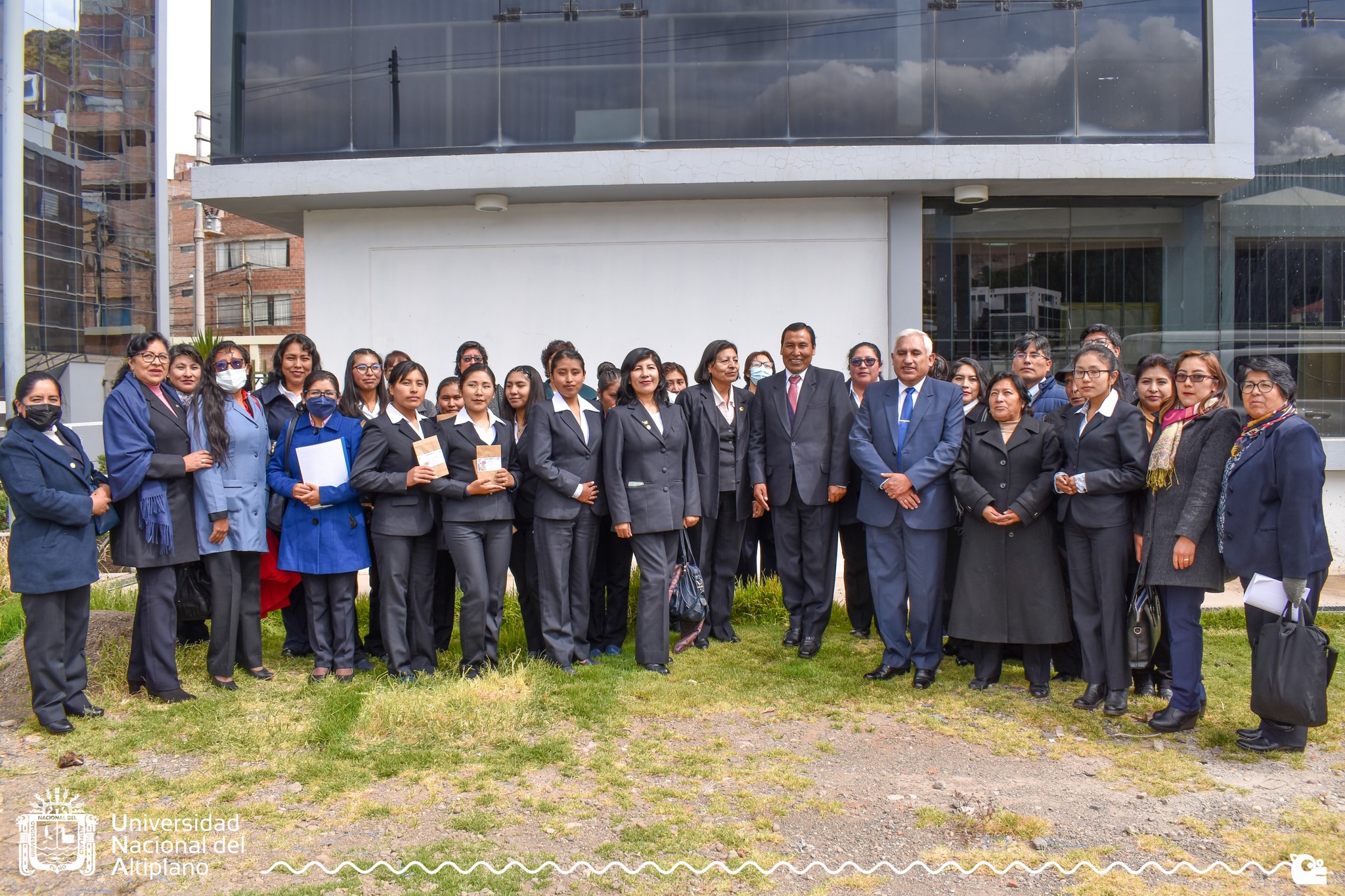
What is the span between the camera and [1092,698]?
574 centimetres

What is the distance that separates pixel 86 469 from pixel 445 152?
5991 mm

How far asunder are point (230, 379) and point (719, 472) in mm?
3181

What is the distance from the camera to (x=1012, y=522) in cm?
584

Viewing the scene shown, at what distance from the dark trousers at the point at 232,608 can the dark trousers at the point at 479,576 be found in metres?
1.24

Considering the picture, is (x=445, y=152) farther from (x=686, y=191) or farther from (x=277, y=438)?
(x=277, y=438)

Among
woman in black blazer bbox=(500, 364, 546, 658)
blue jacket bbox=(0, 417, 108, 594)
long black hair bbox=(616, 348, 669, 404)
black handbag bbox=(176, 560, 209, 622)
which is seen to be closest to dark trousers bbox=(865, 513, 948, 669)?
long black hair bbox=(616, 348, 669, 404)

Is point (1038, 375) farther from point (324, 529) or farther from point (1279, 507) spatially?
point (324, 529)

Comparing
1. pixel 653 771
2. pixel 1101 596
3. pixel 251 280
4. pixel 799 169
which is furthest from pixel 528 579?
pixel 251 280

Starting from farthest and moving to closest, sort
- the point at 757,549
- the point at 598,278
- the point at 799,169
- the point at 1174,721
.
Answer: the point at 598,278 → the point at 799,169 → the point at 757,549 → the point at 1174,721

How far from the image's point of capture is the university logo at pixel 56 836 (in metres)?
3.87

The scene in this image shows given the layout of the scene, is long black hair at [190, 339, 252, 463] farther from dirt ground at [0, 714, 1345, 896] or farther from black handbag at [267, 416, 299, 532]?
dirt ground at [0, 714, 1345, 896]

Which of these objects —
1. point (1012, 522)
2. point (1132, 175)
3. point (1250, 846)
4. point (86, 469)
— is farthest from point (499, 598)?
point (1132, 175)

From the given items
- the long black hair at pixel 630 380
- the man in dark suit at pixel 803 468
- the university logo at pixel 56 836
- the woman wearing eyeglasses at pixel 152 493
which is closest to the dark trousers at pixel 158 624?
the woman wearing eyeglasses at pixel 152 493

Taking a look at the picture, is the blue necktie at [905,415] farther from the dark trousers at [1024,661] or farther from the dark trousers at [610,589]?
the dark trousers at [610,589]
